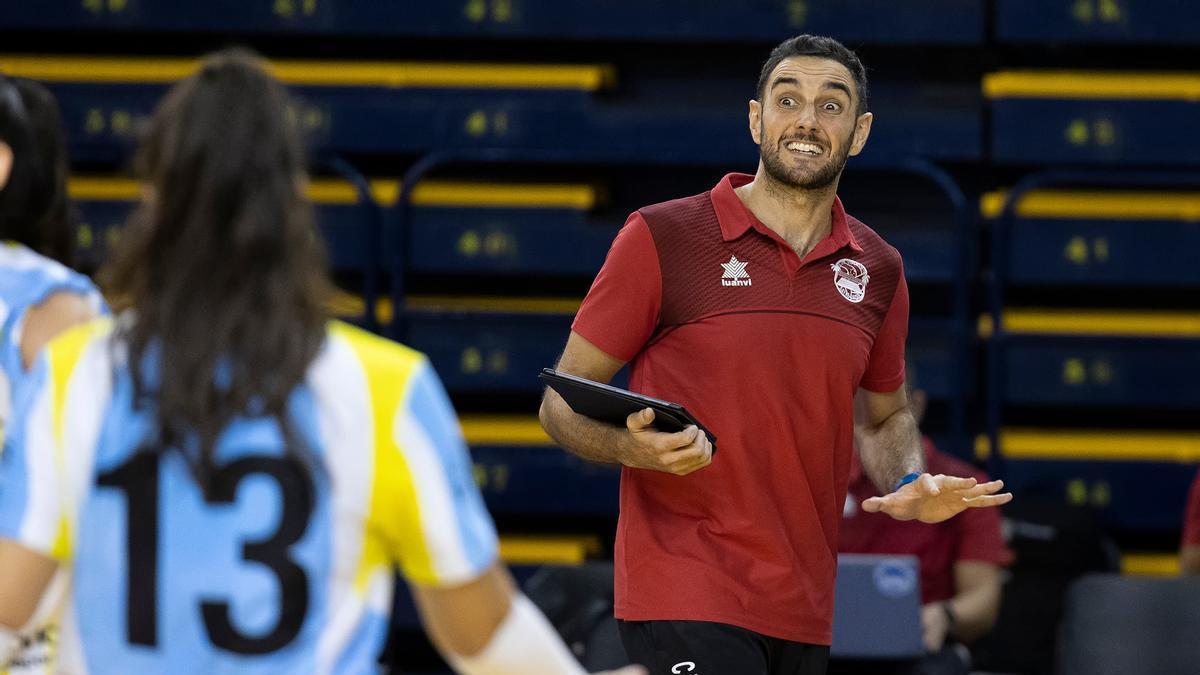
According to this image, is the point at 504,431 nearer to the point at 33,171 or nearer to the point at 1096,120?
the point at 1096,120

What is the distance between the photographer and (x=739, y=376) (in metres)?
3.42

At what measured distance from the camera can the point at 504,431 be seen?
22.2ft

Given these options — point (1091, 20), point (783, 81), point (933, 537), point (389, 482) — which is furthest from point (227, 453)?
point (1091, 20)

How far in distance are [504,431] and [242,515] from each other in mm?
4898

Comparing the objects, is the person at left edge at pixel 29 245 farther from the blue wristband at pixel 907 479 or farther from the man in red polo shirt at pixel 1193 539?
the man in red polo shirt at pixel 1193 539

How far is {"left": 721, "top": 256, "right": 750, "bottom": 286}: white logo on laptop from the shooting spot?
351 cm

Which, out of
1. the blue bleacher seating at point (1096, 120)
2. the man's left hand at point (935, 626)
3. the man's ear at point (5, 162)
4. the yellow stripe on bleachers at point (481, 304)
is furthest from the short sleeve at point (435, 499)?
the blue bleacher seating at point (1096, 120)

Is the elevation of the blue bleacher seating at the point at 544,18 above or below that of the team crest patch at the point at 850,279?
above

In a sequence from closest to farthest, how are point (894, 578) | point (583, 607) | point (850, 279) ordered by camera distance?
point (850, 279)
point (894, 578)
point (583, 607)

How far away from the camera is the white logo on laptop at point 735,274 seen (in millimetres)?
3512

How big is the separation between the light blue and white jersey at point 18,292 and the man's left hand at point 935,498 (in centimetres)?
148

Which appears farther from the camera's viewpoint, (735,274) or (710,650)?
(735,274)

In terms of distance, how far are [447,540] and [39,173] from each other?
4.27ft

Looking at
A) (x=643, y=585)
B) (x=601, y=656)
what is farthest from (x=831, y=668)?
(x=643, y=585)
